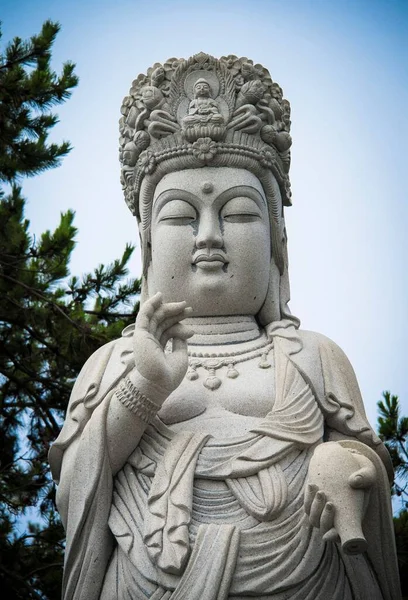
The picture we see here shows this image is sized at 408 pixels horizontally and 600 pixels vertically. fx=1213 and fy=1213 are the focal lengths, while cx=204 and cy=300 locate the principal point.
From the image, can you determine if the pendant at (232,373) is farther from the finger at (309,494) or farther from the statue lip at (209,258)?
the finger at (309,494)

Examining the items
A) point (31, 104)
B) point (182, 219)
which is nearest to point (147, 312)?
point (182, 219)

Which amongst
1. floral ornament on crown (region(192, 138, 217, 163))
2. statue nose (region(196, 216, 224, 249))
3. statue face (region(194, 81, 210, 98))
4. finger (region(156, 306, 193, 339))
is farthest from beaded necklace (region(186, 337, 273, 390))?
statue face (region(194, 81, 210, 98))

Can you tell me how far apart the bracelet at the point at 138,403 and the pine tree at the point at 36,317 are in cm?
292

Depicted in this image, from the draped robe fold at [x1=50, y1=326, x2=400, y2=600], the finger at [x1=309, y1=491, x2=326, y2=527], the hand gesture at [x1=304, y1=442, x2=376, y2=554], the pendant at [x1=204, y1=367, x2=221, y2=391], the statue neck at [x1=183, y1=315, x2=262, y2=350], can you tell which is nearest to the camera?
the hand gesture at [x1=304, y1=442, x2=376, y2=554]

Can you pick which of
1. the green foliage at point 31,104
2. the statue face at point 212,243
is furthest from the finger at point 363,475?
the green foliage at point 31,104

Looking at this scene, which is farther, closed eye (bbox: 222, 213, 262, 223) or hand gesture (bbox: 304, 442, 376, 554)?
closed eye (bbox: 222, 213, 262, 223)

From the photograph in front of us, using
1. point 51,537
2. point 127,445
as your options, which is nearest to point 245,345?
point 127,445

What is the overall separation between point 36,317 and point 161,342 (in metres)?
3.39

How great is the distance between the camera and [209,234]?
6840mm

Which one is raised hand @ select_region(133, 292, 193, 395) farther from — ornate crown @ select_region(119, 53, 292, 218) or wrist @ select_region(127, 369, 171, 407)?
ornate crown @ select_region(119, 53, 292, 218)

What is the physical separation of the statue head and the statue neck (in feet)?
0.25

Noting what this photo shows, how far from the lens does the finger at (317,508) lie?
5.68 m

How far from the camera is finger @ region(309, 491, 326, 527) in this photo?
5.68 meters

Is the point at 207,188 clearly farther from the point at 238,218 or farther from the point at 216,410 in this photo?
the point at 216,410
